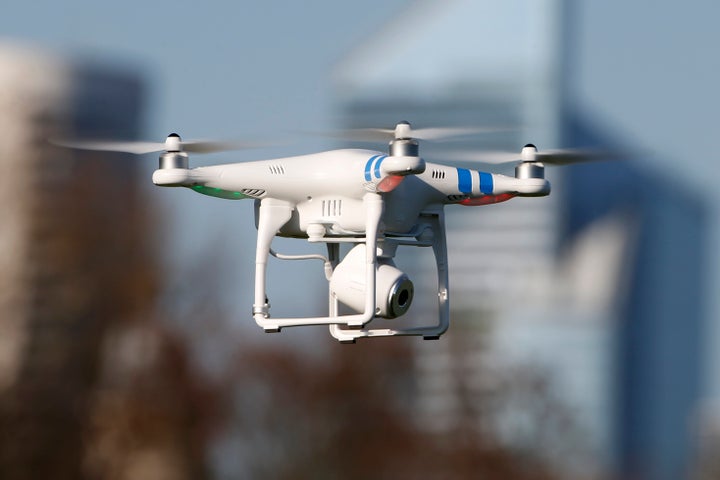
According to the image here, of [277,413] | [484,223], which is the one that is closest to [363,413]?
[277,413]

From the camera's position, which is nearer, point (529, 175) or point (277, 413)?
point (529, 175)

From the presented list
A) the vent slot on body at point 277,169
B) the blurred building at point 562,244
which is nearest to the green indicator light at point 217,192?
the vent slot on body at point 277,169

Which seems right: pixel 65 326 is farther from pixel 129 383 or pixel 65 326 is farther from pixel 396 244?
pixel 396 244

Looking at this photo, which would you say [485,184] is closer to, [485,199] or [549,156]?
[485,199]

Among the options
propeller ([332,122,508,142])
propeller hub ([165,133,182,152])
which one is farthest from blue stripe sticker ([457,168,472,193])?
propeller hub ([165,133,182,152])

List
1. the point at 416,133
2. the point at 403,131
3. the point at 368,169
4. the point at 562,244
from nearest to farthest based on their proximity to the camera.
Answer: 1. the point at 403,131
2. the point at 416,133
3. the point at 368,169
4. the point at 562,244

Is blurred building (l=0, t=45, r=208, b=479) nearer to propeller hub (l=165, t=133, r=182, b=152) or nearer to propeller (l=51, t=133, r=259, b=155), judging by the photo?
propeller (l=51, t=133, r=259, b=155)

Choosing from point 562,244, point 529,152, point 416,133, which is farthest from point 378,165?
point 562,244
